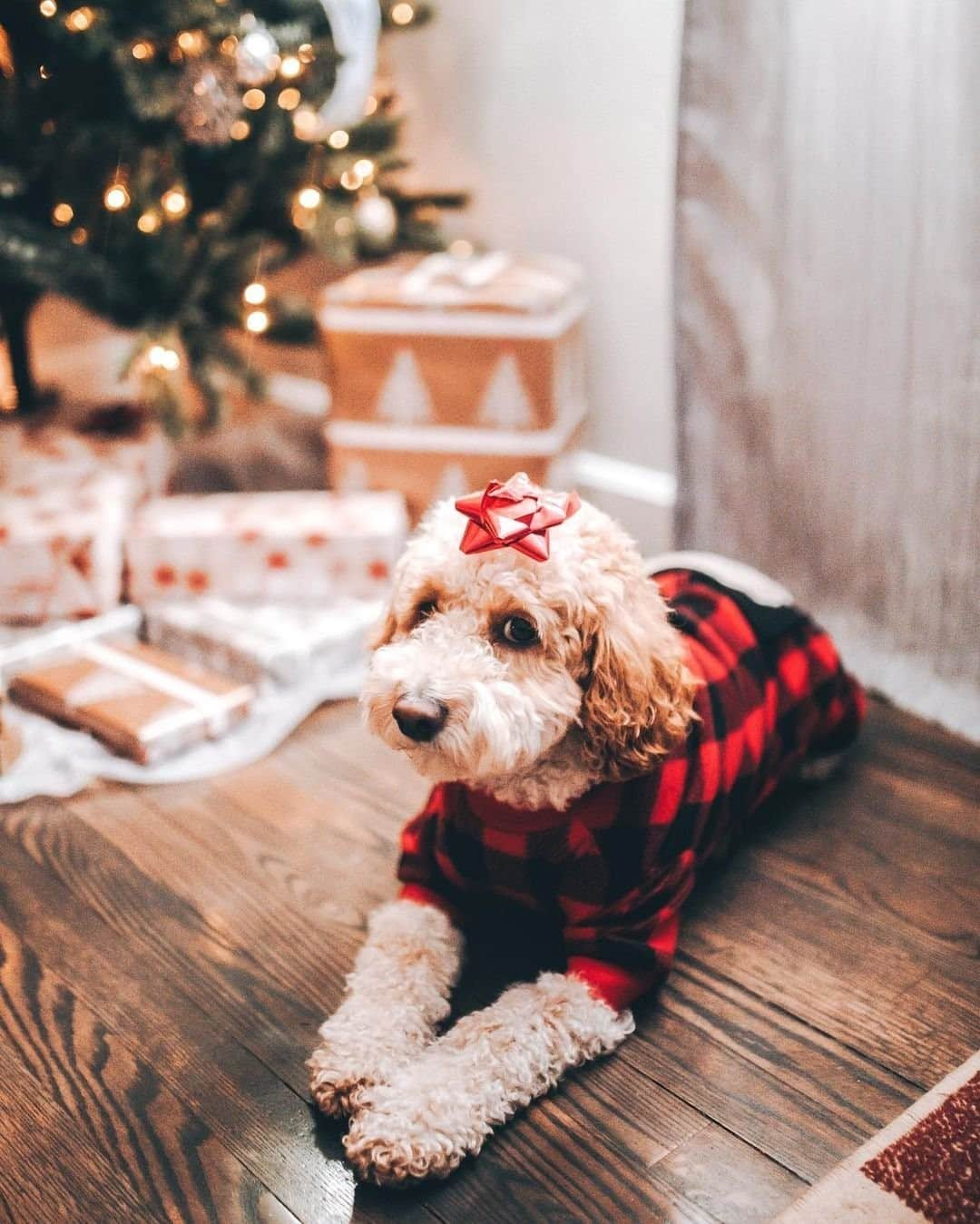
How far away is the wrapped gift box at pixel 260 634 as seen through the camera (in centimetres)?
211

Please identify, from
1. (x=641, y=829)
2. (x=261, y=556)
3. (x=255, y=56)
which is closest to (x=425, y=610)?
(x=641, y=829)

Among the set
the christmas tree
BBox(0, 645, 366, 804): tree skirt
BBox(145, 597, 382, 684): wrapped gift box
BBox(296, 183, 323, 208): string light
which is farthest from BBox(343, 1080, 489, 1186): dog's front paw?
BBox(296, 183, 323, 208): string light

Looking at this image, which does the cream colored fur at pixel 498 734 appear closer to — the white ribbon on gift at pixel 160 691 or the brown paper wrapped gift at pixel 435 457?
the white ribbon on gift at pixel 160 691

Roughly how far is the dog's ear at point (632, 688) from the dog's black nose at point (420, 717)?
0.57 feet

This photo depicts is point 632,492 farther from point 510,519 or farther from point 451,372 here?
point 510,519

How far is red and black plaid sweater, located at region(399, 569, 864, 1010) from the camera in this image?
1.33m

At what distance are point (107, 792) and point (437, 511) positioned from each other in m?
Answer: 0.83

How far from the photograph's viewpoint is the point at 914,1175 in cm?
114

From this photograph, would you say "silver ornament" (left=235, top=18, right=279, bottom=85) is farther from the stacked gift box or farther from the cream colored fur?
the cream colored fur

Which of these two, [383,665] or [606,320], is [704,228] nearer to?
[606,320]

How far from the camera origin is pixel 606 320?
269 centimetres

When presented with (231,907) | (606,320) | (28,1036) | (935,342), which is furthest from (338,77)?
(28,1036)

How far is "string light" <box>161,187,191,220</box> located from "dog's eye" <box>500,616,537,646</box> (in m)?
1.55

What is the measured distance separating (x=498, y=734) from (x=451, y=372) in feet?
4.67
